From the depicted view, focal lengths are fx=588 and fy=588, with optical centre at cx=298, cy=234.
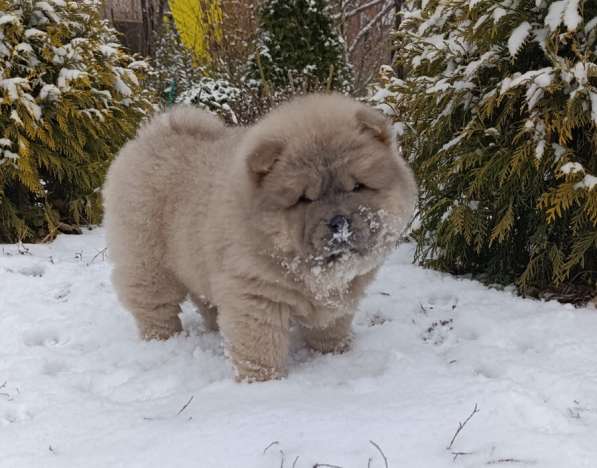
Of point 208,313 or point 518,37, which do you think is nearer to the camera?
point 518,37

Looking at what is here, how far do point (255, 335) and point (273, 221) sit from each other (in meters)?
0.51

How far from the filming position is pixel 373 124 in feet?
7.86

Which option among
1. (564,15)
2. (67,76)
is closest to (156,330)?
(564,15)

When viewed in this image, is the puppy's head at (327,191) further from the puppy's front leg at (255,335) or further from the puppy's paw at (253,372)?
the puppy's paw at (253,372)

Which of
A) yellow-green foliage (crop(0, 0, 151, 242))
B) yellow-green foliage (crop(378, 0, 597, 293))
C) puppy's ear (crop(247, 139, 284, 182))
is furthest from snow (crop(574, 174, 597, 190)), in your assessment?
yellow-green foliage (crop(0, 0, 151, 242))

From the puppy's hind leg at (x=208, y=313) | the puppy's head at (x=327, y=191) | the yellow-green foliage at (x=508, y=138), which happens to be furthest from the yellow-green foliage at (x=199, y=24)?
the puppy's head at (x=327, y=191)

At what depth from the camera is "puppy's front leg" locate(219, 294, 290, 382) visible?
96.7 inches

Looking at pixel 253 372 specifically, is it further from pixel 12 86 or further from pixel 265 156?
pixel 12 86

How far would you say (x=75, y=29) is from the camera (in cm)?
527

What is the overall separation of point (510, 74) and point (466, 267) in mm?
1260

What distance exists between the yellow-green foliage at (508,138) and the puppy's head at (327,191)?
1083 millimetres

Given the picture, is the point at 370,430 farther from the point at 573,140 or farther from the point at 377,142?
the point at 573,140

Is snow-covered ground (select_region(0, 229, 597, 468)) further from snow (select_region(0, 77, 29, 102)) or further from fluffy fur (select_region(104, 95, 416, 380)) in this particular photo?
snow (select_region(0, 77, 29, 102))

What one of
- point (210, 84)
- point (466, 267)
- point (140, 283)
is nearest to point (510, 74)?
point (466, 267)
